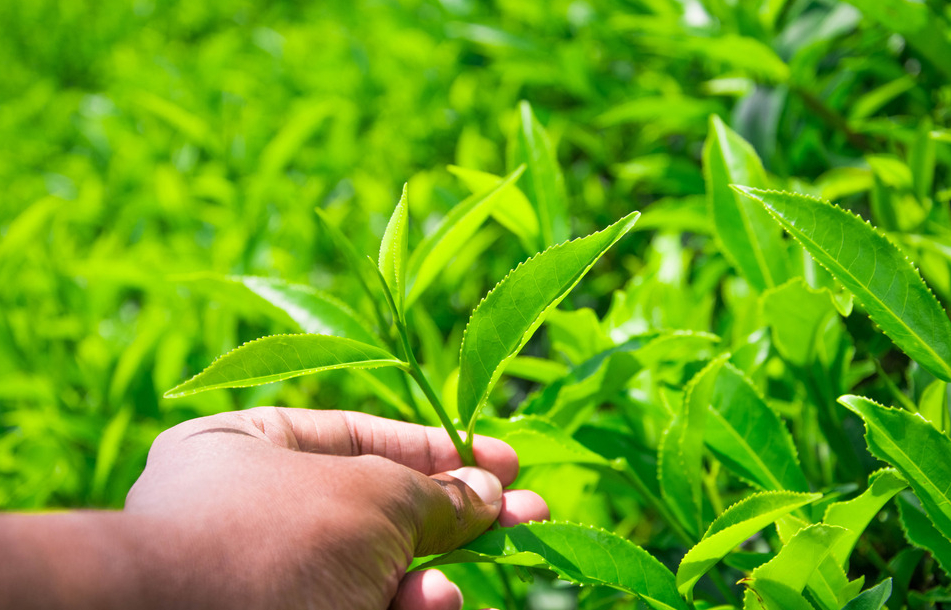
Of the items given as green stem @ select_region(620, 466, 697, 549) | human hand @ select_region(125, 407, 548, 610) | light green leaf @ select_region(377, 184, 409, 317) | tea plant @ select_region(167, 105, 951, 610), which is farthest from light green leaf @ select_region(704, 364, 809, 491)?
light green leaf @ select_region(377, 184, 409, 317)

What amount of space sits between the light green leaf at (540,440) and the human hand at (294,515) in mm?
61

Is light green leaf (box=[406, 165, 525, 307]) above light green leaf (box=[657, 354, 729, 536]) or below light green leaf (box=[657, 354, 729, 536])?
above

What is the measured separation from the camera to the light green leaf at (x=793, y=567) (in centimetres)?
68

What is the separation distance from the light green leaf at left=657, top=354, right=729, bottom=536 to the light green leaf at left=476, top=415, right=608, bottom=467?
0.09 metres

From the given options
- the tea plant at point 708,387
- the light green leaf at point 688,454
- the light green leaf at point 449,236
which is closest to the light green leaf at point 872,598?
the tea plant at point 708,387

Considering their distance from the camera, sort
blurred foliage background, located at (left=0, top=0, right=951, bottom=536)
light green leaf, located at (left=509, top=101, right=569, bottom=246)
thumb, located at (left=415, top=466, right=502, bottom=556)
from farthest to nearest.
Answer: blurred foliage background, located at (left=0, top=0, right=951, bottom=536) < light green leaf, located at (left=509, top=101, right=569, bottom=246) < thumb, located at (left=415, top=466, right=502, bottom=556)

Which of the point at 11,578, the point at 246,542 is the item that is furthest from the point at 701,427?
the point at 11,578

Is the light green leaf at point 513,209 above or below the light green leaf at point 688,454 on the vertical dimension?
above

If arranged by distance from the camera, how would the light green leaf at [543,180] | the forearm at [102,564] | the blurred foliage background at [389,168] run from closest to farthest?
the forearm at [102,564], the light green leaf at [543,180], the blurred foliage background at [389,168]

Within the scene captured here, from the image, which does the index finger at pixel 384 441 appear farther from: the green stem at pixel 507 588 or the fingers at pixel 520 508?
the green stem at pixel 507 588

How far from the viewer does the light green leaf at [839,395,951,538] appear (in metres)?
0.73

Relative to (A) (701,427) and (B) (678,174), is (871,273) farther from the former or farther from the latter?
(B) (678,174)

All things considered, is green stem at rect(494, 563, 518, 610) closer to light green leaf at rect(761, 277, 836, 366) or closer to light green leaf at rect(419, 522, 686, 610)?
light green leaf at rect(419, 522, 686, 610)

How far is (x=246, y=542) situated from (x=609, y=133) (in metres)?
1.76
